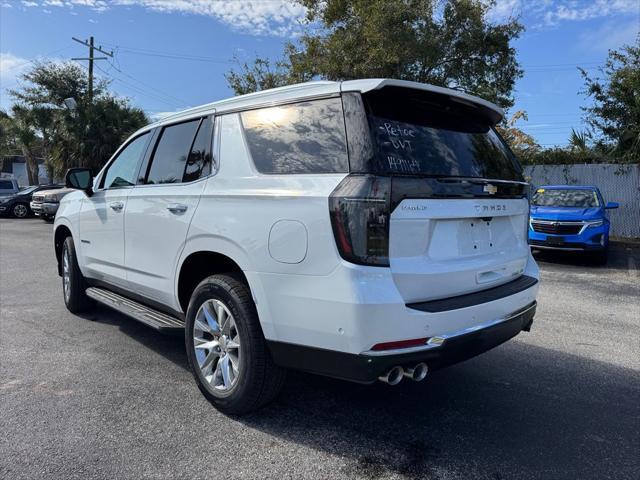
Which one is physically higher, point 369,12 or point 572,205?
point 369,12

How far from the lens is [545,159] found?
16672mm

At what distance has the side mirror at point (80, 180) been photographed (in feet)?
16.0

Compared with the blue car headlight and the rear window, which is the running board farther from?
the blue car headlight

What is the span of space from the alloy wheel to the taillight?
969 mm

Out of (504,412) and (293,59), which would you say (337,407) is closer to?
(504,412)

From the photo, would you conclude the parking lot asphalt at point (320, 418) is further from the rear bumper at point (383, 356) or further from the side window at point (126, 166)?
the side window at point (126, 166)

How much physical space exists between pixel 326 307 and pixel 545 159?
1637cm

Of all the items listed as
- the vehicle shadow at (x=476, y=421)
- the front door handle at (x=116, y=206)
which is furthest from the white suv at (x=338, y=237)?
the front door handle at (x=116, y=206)

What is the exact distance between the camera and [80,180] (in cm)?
493

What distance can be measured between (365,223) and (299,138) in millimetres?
749

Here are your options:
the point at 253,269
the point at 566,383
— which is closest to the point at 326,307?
the point at 253,269

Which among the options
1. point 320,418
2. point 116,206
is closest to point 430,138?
point 320,418

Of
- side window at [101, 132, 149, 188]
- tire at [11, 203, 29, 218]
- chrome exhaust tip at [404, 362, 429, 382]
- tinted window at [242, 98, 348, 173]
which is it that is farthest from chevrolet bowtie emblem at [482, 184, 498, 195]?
tire at [11, 203, 29, 218]

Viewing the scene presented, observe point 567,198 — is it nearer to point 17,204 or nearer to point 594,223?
point 594,223
